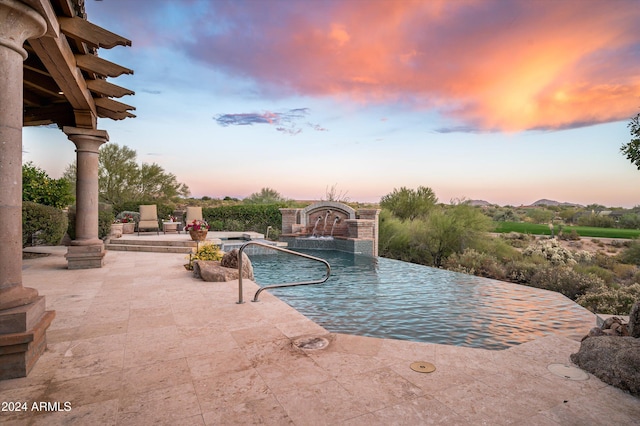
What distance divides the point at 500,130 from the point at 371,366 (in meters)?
11.7

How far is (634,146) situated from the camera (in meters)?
3.80

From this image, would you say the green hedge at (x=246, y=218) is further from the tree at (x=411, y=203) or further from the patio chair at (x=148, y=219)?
the tree at (x=411, y=203)

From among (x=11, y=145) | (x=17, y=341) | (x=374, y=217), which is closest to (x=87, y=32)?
(x=11, y=145)

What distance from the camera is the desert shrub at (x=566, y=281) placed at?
711 centimetres

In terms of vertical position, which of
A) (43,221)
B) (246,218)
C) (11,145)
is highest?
(11,145)

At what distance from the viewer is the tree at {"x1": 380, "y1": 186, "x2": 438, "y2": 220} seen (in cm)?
1557

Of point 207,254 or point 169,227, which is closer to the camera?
point 207,254

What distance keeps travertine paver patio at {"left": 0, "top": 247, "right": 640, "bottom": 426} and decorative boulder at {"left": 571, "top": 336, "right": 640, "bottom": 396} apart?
0.34ft

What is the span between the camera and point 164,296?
499cm

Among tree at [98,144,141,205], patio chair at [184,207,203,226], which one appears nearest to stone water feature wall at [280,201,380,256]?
patio chair at [184,207,203,226]

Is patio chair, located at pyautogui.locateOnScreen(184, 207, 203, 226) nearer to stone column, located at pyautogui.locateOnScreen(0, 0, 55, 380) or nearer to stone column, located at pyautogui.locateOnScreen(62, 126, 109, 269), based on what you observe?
stone column, located at pyautogui.locateOnScreen(62, 126, 109, 269)

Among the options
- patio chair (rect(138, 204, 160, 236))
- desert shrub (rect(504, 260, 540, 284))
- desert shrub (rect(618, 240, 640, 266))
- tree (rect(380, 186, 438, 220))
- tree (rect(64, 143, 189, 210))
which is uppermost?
tree (rect(64, 143, 189, 210))

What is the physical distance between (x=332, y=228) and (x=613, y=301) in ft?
33.8

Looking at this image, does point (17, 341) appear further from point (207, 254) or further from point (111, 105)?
point (111, 105)
